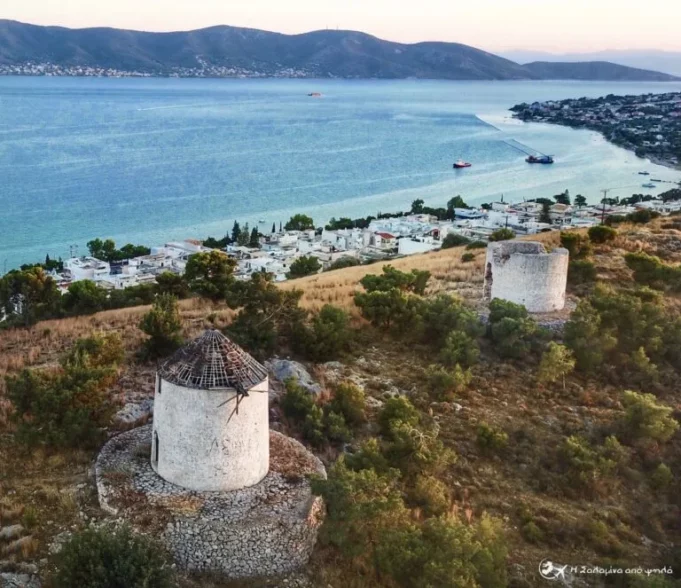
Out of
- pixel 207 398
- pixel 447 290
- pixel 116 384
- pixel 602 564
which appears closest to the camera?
pixel 207 398

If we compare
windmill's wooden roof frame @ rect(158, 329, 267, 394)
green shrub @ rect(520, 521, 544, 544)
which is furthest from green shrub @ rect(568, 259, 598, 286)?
windmill's wooden roof frame @ rect(158, 329, 267, 394)

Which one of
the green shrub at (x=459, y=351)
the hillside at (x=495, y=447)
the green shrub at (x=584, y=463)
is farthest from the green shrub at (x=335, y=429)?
the green shrub at (x=584, y=463)

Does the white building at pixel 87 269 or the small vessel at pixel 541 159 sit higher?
the small vessel at pixel 541 159

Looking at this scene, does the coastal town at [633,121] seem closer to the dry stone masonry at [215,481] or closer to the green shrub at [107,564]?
the dry stone masonry at [215,481]

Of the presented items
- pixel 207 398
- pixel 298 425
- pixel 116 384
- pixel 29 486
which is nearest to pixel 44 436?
pixel 29 486

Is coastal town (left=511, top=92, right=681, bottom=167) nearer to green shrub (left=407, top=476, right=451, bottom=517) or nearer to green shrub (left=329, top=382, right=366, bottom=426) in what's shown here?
green shrub (left=329, top=382, right=366, bottom=426)

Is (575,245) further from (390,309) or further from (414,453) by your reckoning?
(414,453)

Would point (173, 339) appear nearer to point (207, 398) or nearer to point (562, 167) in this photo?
point (207, 398)
